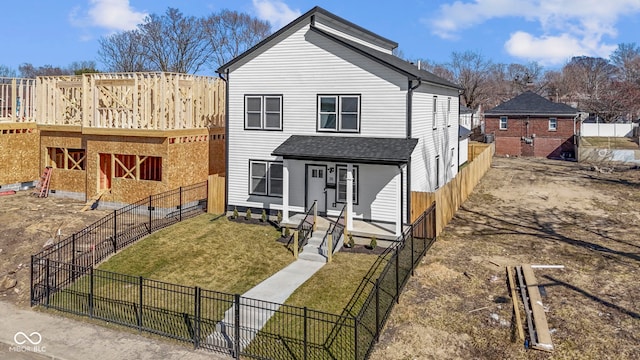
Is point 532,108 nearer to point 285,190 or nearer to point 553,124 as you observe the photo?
point 553,124

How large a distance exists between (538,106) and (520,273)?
41.3m

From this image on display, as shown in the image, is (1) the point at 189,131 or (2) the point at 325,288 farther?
(1) the point at 189,131

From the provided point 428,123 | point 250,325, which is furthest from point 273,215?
point 250,325

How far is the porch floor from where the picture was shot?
18.9m

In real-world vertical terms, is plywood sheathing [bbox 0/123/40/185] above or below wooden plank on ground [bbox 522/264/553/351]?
above

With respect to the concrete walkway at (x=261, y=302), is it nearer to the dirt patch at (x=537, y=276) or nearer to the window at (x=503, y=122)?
the dirt patch at (x=537, y=276)

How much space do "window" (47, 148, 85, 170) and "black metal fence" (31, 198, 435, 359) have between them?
522 inches

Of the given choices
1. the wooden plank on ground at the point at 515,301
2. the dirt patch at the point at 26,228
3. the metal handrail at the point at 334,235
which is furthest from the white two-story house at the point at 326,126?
the dirt patch at the point at 26,228

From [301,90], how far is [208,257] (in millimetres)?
8307

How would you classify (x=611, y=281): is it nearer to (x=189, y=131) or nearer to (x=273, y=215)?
(x=273, y=215)

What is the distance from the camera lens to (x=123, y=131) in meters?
24.8

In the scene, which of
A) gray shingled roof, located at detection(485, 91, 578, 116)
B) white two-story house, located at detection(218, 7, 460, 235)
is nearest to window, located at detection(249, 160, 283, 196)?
white two-story house, located at detection(218, 7, 460, 235)

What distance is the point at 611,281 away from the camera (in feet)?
49.6

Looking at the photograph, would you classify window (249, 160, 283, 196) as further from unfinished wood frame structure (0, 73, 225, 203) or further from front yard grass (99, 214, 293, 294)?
unfinished wood frame structure (0, 73, 225, 203)
